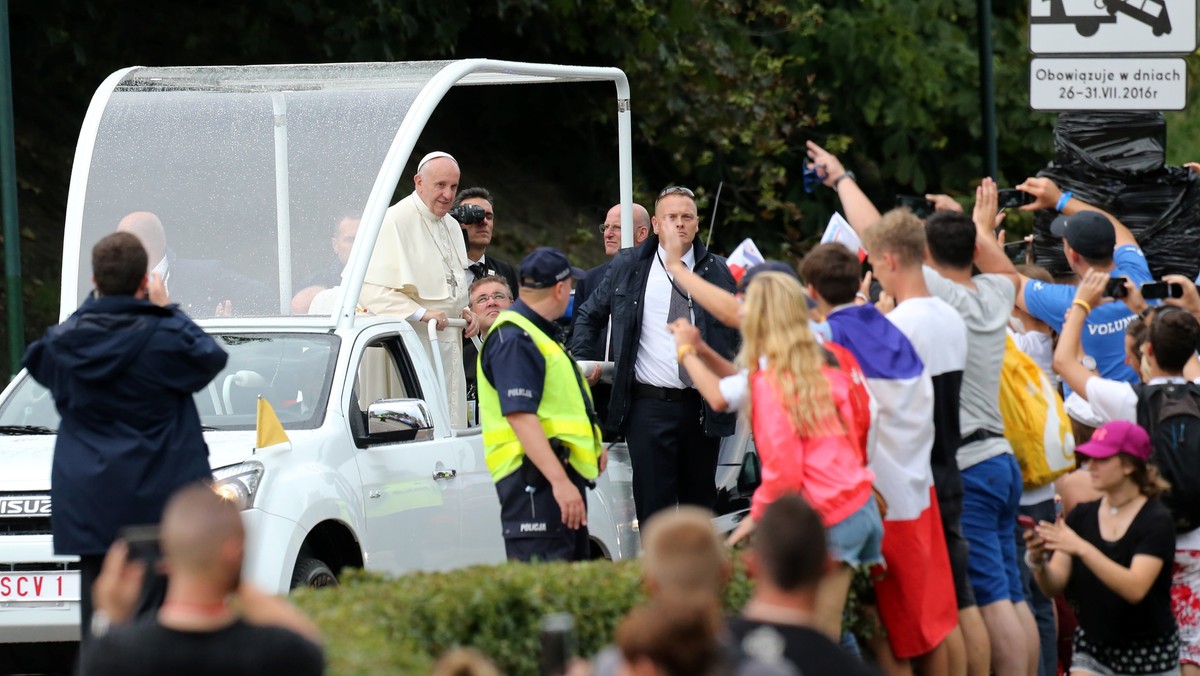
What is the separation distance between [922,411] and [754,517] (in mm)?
894

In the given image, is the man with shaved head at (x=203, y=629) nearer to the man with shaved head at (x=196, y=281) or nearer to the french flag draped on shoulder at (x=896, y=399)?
the french flag draped on shoulder at (x=896, y=399)

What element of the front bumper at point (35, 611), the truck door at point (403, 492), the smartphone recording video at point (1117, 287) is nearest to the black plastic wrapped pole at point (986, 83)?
the smartphone recording video at point (1117, 287)

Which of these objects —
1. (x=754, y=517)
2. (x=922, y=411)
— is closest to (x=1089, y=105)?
(x=922, y=411)

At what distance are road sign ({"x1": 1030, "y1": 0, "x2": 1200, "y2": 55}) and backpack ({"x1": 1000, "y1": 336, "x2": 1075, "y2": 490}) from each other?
8.62 ft

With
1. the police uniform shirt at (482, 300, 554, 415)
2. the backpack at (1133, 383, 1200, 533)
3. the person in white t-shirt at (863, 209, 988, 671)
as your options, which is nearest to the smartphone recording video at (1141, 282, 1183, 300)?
the backpack at (1133, 383, 1200, 533)

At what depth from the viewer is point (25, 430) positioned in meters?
8.72

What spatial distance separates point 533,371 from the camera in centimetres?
768

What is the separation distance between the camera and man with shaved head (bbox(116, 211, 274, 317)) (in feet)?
32.1

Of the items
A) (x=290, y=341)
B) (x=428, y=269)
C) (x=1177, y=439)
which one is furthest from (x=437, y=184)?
(x=1177, y=439)

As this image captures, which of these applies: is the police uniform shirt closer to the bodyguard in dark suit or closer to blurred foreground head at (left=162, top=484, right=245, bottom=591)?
blurred foreground head at (left=162, top=484, right=245, bottom=591)

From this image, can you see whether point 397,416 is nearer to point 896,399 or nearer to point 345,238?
point 345,238

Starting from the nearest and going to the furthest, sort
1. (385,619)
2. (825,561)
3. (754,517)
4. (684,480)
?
(825,561)
(385,619)
(754,517)
(684,480)

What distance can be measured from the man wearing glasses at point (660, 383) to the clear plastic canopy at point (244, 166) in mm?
1430

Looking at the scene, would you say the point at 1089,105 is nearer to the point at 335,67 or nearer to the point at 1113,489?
the point at 1113,489
